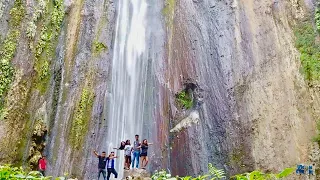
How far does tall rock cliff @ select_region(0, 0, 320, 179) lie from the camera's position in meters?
12.2

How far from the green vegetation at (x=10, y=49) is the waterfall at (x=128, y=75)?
13.6ft

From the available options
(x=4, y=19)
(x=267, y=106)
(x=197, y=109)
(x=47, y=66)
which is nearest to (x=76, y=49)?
(x=47, y=66)

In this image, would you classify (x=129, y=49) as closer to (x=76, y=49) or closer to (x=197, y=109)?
(x=76, y=49)

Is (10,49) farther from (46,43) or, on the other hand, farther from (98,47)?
(98,47)

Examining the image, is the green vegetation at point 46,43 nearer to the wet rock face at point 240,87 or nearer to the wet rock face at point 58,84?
the wet rock face at point 58,84

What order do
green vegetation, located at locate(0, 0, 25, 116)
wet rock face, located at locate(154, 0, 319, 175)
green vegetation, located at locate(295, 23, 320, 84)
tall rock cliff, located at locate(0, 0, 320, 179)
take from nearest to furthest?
wet rock face, located at locate(154, 0, 319, 175) < green vegetation, located at locate(295, 23, 320, 84) < tall rock cliff, located at locate(0, 0, 320, 179) < green vegetation, located at locate(0, 0, 25, 116)

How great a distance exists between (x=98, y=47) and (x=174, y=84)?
13.2ft

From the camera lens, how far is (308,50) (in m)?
12.3

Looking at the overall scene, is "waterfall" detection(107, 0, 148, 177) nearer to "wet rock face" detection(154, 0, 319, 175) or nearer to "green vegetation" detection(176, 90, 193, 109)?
"wet rock face" detection(154, 0, 319, 175)

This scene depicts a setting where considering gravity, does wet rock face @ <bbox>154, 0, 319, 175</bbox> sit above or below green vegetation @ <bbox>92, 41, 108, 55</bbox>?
below

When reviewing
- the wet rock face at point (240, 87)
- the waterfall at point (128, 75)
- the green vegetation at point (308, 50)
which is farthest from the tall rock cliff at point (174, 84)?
the waterfall at point (128, 75)

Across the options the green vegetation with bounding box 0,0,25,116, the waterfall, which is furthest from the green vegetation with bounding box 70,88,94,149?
the green vegetation with bounding box 0,0,25,116

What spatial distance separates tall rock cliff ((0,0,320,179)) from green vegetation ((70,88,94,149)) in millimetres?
40

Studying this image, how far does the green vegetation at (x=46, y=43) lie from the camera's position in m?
15.5
